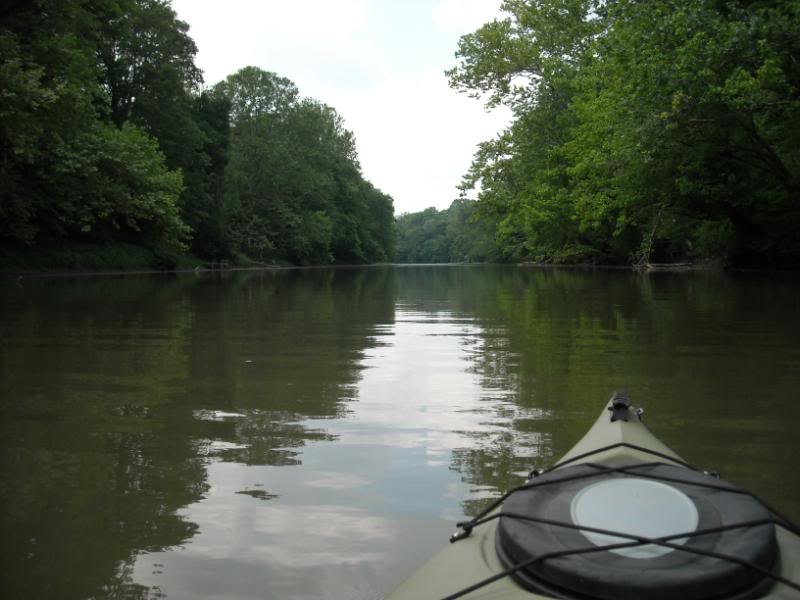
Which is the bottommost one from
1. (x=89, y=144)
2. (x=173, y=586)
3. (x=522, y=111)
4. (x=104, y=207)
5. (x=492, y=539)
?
(x=173, y=586)

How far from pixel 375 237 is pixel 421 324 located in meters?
80.3

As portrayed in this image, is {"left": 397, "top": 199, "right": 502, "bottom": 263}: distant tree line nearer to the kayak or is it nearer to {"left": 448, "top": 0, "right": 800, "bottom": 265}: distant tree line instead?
{"left": 448, "top": 0, "right": 800, "bottom": 265}: distant tree line

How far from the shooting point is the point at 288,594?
2.43m

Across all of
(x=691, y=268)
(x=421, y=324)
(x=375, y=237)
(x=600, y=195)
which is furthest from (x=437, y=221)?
(x=421, y=324)

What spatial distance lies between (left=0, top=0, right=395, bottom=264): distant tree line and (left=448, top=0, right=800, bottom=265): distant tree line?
1182 centimetres

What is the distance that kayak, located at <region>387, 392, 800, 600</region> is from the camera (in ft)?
5.48

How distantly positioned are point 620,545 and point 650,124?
15.0 m

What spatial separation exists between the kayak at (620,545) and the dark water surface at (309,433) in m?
0.67

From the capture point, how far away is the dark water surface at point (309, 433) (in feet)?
8.93

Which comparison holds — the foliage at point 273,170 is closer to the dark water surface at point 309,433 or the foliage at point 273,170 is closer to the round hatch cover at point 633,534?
the dark water surface at point 309,433

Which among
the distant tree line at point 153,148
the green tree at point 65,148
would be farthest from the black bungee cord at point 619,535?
the green tree at point 65,148

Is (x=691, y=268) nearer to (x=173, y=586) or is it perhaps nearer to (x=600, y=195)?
(x=600, y=195)

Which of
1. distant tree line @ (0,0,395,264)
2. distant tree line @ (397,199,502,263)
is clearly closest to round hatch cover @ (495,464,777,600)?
distant tree line @ (0,0,395,264)

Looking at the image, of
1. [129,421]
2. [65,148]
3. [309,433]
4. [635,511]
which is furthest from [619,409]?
[65,148]
